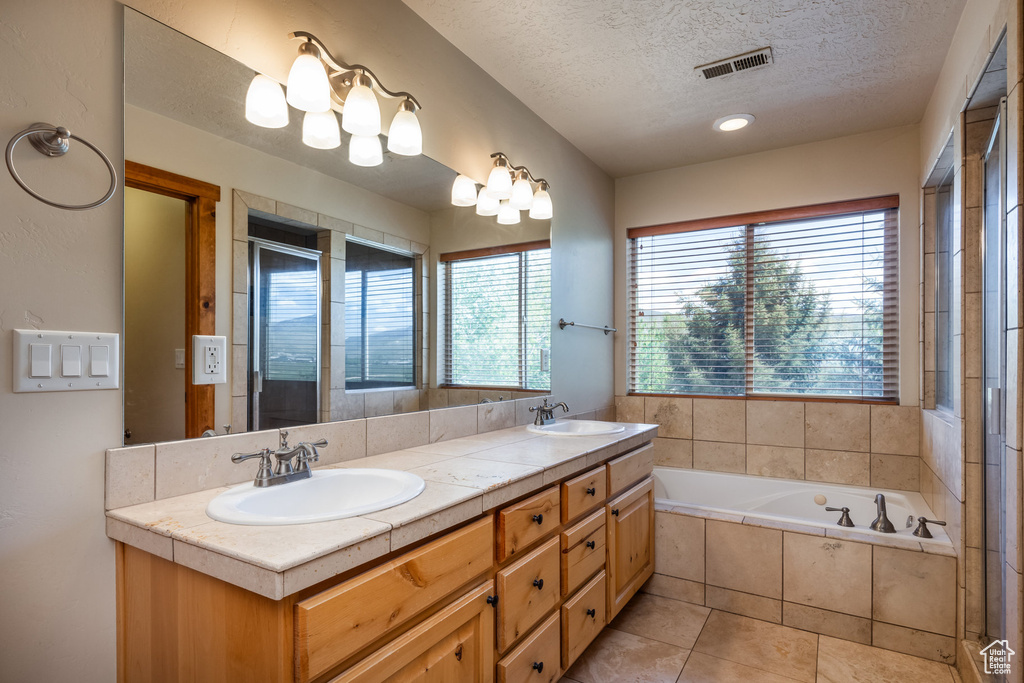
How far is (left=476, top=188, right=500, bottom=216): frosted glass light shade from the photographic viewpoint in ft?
7.63

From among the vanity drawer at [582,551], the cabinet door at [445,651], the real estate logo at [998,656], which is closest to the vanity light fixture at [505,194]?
the vanity drawer at [582,551]

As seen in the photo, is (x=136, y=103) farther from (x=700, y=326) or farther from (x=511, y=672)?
(x=700, y=326)

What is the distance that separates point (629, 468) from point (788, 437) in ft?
4.69

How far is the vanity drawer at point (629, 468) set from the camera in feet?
6.98

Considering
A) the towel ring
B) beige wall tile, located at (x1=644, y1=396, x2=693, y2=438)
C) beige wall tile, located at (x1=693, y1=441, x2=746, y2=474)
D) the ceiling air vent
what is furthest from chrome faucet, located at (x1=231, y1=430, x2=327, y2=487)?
beige wall tile, located at (x1=693, y1=441, x2=746, y2=474)

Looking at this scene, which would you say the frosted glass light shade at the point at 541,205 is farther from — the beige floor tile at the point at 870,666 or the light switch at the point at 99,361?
the beige floor tile at the point at 870,666

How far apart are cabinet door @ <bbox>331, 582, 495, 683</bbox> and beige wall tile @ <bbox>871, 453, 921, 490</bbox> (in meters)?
2.55

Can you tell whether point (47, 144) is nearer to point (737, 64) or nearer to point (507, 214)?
point (507, 214)

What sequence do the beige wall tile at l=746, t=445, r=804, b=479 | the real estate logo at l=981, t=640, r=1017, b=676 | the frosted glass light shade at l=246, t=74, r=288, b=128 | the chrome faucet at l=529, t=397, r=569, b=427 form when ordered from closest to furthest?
1. the frosted glass light shade at l=246, t=74, r=288, b=128
2. the real estate logo at l=981, t=640, r=1017, b=676
3. the chrome faucet at l=529, t=397, r=569, b=427
4. the beige wall tile at l=746, t=445, r=804, b=479

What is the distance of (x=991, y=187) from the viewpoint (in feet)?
5.86

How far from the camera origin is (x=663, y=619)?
7.98 ft

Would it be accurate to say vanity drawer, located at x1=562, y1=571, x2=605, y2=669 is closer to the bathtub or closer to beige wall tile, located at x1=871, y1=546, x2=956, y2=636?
the bathtub

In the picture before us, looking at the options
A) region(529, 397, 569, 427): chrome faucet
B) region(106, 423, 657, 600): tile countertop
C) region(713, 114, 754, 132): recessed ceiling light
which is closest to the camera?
region(106, 423, 657, 600): tile countertop

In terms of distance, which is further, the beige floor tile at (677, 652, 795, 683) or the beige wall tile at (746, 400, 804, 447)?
the beige wall tile at (746, 400, 804, 447)
